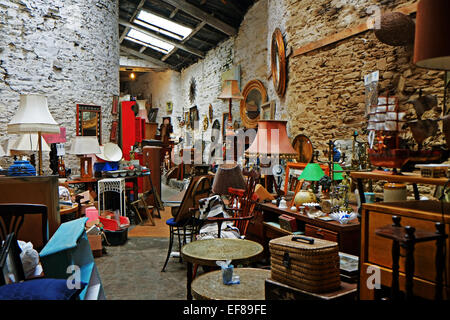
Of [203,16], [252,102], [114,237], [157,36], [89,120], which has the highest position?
[157,36]

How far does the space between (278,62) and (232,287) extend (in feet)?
14.9

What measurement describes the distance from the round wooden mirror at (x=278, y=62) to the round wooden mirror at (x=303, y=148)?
3.95ft

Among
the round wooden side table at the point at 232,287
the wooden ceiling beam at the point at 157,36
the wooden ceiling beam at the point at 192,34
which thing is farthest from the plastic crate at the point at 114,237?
the wooden ceiling beam at the point at 157,36

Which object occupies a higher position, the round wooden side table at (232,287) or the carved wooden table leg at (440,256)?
the carved wooden table leg at (440,256)

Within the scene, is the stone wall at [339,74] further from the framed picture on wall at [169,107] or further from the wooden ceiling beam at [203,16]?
the framed picture on wall at [169,107]

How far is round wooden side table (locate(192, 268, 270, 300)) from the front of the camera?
6.56 ft

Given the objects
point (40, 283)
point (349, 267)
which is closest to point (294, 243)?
point (349, 267)

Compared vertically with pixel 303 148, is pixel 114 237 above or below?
below

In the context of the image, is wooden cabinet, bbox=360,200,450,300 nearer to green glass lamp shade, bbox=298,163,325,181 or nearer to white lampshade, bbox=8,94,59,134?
green glass lamp shade, bbox=298,163,325,181

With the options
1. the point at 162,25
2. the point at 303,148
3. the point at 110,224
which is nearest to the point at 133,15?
the point at 162,25

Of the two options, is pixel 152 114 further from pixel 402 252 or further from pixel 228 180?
pixel 402 252

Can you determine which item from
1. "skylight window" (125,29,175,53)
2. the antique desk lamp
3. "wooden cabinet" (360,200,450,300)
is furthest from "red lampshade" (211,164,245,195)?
"skylight window" (125,29,175,53)

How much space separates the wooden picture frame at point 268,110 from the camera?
21.1 feet

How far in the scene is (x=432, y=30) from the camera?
5.49 ft
